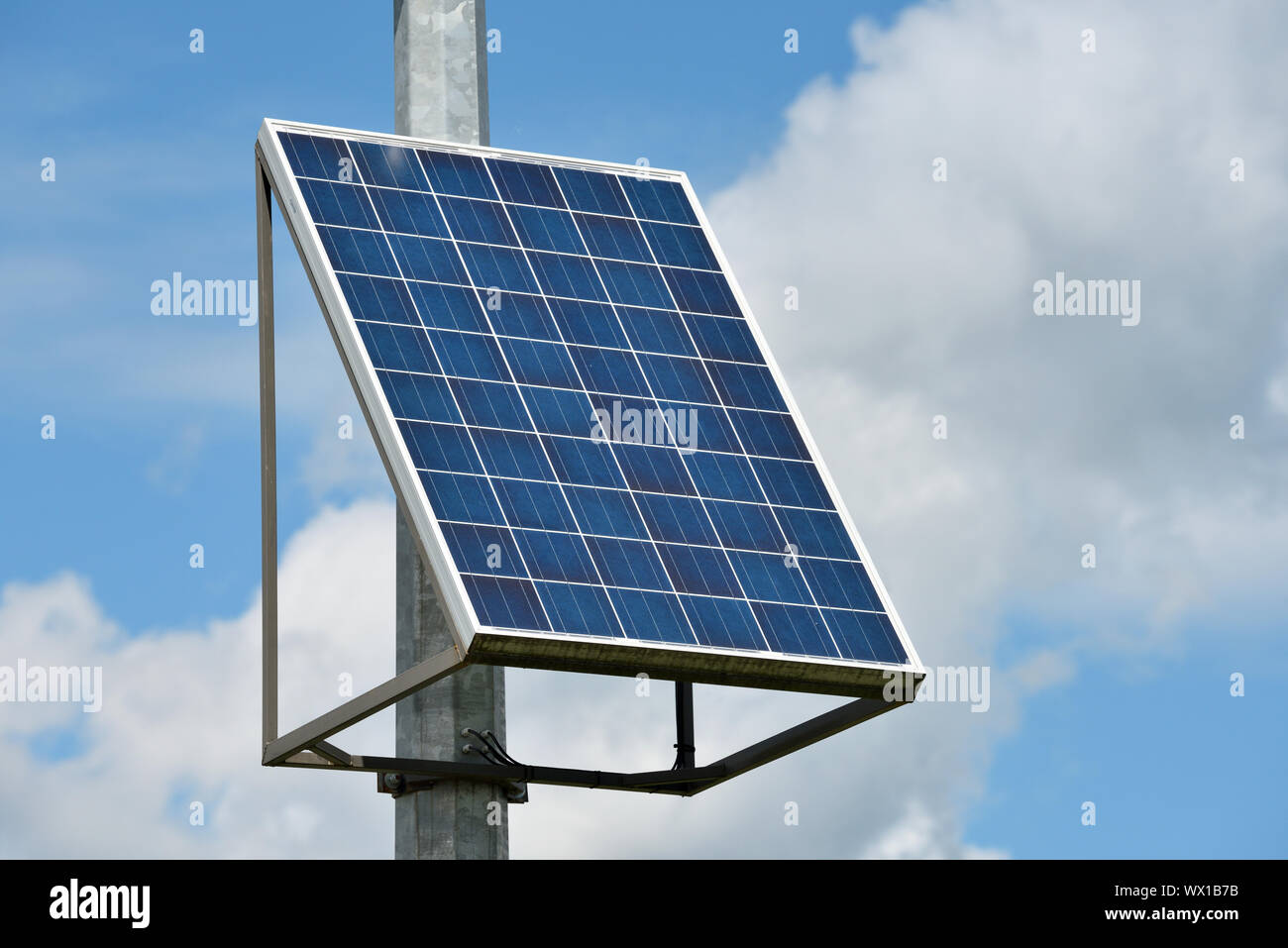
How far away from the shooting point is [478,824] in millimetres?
24547

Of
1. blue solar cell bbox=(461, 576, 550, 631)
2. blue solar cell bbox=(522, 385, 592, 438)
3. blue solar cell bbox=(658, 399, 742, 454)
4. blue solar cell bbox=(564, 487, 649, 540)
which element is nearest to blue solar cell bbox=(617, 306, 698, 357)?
blue solar cell bbox=(658, 399, 742, 454)

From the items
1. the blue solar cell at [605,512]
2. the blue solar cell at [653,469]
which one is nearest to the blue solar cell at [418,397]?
the blue solar cell at [605,512]

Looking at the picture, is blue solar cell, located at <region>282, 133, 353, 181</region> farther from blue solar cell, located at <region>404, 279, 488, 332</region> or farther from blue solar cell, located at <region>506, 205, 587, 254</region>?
blue solar cell, located at <region>506, 205, 587, 254</region>

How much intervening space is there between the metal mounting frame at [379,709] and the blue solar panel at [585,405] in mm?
659

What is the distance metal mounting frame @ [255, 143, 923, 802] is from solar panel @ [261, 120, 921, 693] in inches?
Result: 20.5

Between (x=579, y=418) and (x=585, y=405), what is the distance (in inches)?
7.5

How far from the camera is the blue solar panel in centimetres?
2212

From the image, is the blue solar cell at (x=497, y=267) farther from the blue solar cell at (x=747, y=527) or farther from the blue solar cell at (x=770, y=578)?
the blue solar cell at (x=770, y=578)

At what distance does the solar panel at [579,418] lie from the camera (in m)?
21.9

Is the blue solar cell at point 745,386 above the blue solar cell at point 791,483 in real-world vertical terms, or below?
above
